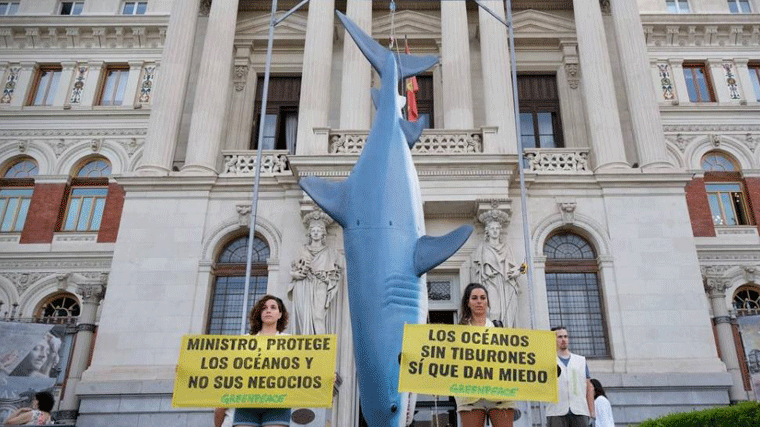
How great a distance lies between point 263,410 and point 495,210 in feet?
42.5

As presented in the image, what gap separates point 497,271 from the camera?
18.4m

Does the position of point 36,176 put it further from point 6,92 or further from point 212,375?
point 212,375

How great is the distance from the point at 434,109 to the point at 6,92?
19.2 m

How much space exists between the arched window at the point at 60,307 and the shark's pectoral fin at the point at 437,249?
20.9 m

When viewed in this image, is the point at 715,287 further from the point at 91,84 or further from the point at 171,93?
the point at 91,84

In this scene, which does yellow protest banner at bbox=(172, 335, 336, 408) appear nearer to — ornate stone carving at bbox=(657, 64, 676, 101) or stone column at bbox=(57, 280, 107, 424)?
stone column at bbox=(57, 280, 107, 424)

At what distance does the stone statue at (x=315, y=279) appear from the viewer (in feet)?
59.3

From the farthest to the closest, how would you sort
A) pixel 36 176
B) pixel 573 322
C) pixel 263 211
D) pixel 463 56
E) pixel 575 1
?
1. pixel 36 176
2. pixel 575 1
3. pixel 463 56
4. pixel 263 211
5. pixel 573 322

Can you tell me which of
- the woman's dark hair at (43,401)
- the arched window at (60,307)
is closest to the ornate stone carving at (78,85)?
the arched window at (60,307)

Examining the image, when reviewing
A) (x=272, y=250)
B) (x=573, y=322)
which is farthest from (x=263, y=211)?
(x=573, y=322)

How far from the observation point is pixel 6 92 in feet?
93.8

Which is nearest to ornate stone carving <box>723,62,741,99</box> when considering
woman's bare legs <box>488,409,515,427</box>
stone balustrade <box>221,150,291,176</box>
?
stone balustrade <box>221,150,291,176</box>

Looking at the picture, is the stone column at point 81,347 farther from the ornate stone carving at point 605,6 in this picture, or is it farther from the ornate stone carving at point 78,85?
the ornate stone carving at point 605,6

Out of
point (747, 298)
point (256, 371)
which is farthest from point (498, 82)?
point (256, 371)
